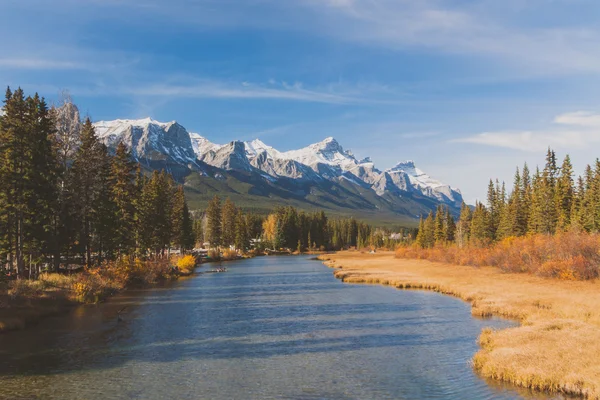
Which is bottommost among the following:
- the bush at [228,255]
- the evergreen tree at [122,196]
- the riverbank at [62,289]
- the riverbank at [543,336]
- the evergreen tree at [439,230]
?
the bush at [228,255]

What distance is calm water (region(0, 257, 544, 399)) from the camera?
68.1ft

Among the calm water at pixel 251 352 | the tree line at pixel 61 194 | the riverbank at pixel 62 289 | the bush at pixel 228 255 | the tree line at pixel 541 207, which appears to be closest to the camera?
the calm water at pixel 251 352

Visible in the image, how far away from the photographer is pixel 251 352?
2741 centimetres

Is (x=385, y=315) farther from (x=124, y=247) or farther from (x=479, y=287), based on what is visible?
(x=124, y=247)

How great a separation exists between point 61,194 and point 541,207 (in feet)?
293

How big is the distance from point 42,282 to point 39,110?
17.5m

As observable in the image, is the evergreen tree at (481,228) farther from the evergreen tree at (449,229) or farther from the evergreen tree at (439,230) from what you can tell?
the evergreen tree at (449,229)

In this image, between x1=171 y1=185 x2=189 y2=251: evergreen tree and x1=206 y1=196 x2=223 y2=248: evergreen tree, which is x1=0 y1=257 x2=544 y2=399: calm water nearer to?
x1=171 y1=185 x2=189 y2=251: evergreen tree

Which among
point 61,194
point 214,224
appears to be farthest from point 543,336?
point 214,224

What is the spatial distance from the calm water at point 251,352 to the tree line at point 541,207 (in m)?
54.6

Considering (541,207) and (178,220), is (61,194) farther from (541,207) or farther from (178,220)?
(541,207)

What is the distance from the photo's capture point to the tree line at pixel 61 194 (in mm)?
43406

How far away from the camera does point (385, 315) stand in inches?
1559

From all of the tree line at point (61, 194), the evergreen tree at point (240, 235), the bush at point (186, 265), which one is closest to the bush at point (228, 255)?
the evergreen tree at point (240, 235)
